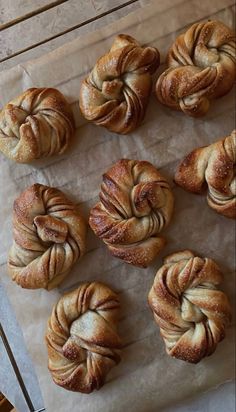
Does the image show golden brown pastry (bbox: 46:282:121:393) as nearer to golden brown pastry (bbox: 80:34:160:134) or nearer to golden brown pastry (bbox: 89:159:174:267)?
golden brown pastry (bbox: 89:159:174:267)

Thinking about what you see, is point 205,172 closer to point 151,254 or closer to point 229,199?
point 229,199

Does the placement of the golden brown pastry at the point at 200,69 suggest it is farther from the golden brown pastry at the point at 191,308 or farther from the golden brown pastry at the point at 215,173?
the golden brown pastry at the point at 191,308

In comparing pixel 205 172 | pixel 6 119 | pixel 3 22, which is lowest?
pixel 205 172

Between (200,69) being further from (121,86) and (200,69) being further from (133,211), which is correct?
(133,211)

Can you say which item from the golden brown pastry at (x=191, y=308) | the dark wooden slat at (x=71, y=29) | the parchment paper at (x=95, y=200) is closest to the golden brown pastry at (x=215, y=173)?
the parchment paper at (x=95, y=200)

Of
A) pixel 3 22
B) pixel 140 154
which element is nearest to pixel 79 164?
pixel 140 154

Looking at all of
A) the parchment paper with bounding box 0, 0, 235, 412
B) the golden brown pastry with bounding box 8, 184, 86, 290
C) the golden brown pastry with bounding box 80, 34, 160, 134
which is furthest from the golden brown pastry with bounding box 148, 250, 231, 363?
the golden brown pastry with bounding box 80, 34, 160, 134

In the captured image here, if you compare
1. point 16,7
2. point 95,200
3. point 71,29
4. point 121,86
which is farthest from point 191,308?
point 16,7
